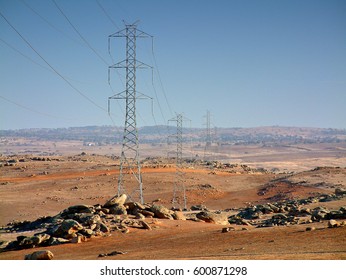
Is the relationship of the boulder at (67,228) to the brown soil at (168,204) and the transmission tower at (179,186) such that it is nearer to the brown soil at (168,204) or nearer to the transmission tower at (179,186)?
the brown soil at (168,204)

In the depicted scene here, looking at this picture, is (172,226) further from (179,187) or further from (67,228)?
(179,187)

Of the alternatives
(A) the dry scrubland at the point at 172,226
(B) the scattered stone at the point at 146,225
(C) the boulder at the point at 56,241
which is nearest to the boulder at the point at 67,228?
(A) the dry scrubland at the point at 172,226

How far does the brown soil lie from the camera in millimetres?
19500

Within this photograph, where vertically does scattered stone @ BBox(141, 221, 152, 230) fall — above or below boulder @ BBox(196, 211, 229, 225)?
above

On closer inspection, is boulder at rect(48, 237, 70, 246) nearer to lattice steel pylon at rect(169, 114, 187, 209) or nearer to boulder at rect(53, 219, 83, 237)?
boulder at rect(53, 219, 83, 237)

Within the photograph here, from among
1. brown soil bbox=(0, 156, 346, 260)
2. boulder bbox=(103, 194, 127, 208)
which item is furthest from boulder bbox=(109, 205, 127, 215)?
brown soil bbox=(0, 156, 346, 260)

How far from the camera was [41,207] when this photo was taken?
49.3 m

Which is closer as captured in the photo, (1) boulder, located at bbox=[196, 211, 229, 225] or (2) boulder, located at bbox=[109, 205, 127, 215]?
(2) boulder, located at bbox=[109, 205, 127, 215]

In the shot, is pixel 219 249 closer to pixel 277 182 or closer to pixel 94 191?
pixel 94 191

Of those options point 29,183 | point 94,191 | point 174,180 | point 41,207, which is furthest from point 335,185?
point 29,183

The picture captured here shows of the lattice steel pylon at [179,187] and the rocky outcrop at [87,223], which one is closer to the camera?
the rocky outcrop at [87,223]

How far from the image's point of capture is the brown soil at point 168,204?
19500 mm

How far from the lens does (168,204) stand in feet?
177

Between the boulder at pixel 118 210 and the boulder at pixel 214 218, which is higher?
the boulder at pixel 118 210
